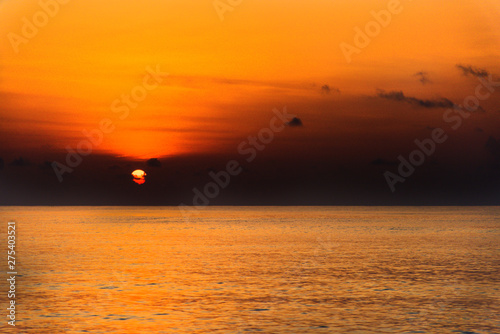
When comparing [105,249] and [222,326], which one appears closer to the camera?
[222,326]

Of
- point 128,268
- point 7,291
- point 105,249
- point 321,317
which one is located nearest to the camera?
point 321,317

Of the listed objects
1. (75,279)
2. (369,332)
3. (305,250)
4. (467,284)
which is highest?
(305,250)

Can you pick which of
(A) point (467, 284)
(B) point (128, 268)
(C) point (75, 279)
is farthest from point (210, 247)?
(A) point (467, 284)

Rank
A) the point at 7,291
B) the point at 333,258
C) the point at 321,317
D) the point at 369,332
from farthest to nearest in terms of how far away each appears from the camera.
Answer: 1. the point at 333,258
2. the point at 7,291
3. the point at 321,317
4. the point at 369,332

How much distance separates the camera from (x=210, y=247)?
310 ft

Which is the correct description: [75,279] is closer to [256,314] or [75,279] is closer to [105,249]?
[256,314]

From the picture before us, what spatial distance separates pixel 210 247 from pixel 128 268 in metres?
32.9

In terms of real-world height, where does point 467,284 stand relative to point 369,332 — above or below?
above

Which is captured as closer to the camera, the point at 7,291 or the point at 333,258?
the point at 7,291

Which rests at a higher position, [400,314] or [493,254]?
[493,254]

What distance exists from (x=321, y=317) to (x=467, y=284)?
19.3 meters

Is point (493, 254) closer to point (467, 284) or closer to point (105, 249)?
point (467, 284)

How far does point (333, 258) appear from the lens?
7488 centimetres

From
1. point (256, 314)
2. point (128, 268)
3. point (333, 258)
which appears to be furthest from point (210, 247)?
point (256, 314)
